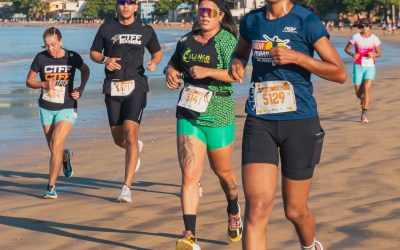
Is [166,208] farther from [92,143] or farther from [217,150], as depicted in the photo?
[92,143]

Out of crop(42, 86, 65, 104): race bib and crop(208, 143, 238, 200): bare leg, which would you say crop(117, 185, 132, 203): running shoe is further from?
crop(208, 143, 238, 200): bare leg

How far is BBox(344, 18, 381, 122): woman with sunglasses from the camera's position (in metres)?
14.6

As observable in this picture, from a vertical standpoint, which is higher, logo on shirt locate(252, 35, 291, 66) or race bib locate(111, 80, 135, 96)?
logo on shirt locate(252, 35, 291, 66)

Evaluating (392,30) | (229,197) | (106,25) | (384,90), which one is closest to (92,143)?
(106,25)

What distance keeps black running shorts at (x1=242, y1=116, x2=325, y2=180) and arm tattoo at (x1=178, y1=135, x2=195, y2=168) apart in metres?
1.25

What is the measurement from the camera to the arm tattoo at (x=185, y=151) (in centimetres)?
666

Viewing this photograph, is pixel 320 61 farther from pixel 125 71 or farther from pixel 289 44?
pixel 125 71

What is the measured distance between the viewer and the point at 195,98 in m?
6.80

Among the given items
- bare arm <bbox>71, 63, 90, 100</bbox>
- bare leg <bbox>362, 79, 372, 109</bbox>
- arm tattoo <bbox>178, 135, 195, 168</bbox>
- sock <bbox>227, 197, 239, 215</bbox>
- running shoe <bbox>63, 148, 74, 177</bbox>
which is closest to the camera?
arm tattoo <bbox>178, 135, 195, 168</bbox>

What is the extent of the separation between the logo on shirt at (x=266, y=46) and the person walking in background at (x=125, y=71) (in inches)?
135

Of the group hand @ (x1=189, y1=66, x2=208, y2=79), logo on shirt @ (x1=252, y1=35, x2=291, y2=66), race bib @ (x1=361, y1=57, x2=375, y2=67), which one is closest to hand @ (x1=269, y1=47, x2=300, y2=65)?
logo on shirt @ (x1=252, y1=35, x2=291, y2=66)

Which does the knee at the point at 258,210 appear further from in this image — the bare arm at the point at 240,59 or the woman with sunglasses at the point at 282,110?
the bare arm at the point at 240,59

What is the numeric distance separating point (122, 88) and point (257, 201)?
147 inches

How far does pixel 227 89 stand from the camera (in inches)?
274
